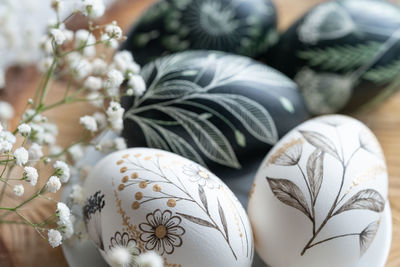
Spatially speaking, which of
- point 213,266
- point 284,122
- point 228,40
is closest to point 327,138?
point 284,122

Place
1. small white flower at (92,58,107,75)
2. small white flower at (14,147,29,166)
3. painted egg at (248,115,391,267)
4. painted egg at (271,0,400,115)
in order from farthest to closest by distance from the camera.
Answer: painted egg at (271,0,400,115)
small white flower at (92,58,107,75)
painted egg at (248,115,391,267)
small white flower at (14,147,29,166)

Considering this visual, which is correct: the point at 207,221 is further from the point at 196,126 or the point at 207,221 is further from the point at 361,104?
the point at 361,104

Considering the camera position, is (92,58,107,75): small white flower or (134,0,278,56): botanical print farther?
(134,0,278,56): botanical print

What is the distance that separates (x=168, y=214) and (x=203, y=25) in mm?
449

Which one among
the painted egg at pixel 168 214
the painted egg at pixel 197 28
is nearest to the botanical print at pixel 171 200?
the painted egg at pixel 168 214

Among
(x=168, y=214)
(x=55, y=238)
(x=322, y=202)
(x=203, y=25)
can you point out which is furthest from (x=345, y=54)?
(x=55, y=238)

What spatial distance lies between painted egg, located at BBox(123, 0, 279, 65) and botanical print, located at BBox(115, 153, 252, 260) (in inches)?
13.9

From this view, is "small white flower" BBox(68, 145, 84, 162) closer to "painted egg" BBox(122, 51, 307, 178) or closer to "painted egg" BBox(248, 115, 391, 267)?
"painted egg" BBox(122, 51, 307, 178)

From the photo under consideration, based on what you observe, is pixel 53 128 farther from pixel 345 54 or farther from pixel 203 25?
pixel 345 54

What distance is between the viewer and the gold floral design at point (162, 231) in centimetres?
57

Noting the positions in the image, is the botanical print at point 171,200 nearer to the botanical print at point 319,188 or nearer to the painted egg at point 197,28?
the botanical print at point 319,188

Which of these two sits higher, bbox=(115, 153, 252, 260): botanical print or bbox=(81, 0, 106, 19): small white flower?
bbox=(81, 0, 106, 19): small white flower

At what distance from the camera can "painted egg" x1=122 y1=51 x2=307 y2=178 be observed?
74cm

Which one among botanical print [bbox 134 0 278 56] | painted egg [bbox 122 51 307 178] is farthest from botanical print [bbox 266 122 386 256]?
botanical print [bbox 134 0 278 56]
